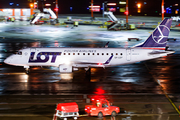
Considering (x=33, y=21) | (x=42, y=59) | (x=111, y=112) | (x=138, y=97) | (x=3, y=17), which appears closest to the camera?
(x=111, y=112)

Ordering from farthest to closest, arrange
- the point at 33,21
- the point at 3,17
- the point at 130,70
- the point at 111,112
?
the point at 3,17 < the point at 33,21 < the point at 130,70 < the point at 111,112

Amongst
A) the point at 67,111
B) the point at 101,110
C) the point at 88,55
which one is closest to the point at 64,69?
the point at 88,55

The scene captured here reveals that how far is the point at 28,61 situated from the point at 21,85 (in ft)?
18.9

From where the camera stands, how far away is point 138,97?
31344 mm

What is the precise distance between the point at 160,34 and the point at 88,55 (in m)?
11.5

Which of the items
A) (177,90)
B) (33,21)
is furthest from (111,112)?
(33,21)

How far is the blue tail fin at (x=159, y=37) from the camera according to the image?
41.3m

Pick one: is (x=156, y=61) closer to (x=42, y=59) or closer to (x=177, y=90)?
(x=177, y=90)

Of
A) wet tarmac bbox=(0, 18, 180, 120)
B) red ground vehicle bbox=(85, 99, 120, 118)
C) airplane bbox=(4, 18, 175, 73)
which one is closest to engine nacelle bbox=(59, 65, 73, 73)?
wet tarmac bbox=(0, 18, 180, 120)

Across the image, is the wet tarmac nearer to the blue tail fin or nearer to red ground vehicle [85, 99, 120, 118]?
red ground vehicle [85, 99, 120, 118]

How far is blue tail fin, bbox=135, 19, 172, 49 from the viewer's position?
41281 millimetres

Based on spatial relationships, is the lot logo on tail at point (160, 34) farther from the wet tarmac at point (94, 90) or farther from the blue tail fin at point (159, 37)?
the wet tarmac at point (94, 90)

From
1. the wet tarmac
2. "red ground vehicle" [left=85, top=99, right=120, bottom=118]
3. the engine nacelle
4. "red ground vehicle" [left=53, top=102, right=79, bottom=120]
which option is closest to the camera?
"red ground vehicle" [left=53, top=102, right=79, bottom=120]

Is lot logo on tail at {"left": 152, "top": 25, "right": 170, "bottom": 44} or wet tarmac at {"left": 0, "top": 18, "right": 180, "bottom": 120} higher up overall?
lot logo on tail at {"left": 152, "top": 25, "right": 170, "bottom": 44}
